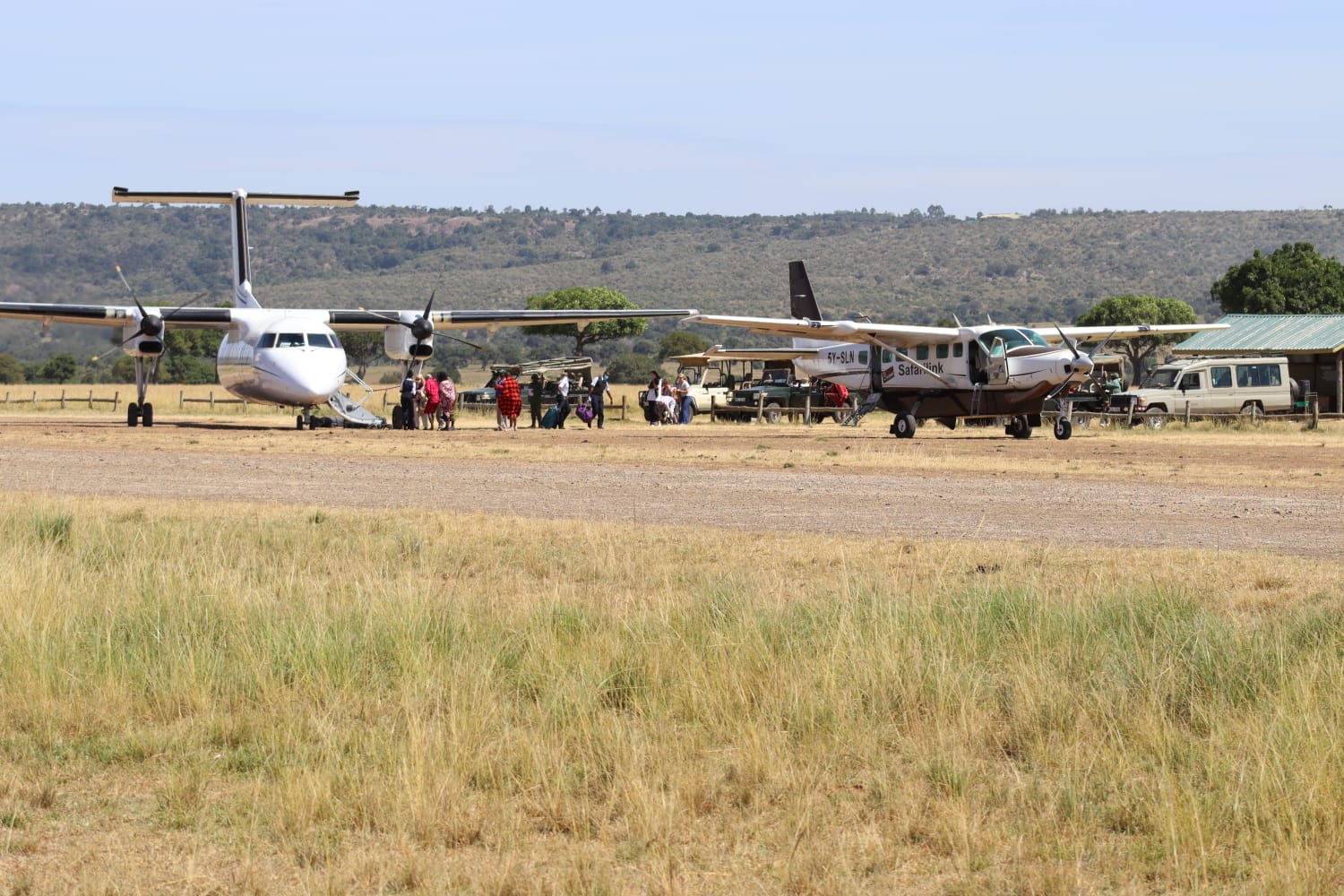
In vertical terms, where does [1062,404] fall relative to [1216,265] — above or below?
below

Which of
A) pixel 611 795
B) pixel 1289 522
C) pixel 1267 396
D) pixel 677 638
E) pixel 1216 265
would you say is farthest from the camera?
pixel 1216 265

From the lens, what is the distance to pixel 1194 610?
346 inches

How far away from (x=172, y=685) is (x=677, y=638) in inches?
104

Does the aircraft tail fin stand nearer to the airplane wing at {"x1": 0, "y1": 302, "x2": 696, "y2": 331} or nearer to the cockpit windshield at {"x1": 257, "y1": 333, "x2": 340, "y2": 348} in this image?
the airplane wing at {"x1": 0, "y1": 302, "x2": 696, "y2": 331}

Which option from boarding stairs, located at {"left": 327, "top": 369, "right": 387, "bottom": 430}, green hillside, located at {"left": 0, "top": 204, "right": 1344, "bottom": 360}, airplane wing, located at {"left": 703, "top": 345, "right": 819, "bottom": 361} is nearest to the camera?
boarding stairs, located at {"left": 327, "top": 369, "right": 387, "bottom": 430}

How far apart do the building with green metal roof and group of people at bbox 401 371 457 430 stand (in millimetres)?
24465

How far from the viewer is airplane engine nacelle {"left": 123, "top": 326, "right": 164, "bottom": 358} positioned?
37.5 meters

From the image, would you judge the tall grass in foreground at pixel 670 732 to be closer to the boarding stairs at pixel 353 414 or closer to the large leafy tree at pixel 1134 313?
the boarding stairs at pixel 353 414

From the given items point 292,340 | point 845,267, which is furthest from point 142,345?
point 845,267

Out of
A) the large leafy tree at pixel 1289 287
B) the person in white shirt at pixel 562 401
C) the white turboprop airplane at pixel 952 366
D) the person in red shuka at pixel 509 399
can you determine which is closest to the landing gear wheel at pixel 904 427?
the white turboprop airplane at pixel 952 366

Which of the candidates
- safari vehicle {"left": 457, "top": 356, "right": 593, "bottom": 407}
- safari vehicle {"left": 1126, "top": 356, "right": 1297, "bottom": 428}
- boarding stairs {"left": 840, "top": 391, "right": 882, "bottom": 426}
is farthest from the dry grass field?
safari vehicle {"left": 457, "top": 356, "right": 593, "bottom": 407}

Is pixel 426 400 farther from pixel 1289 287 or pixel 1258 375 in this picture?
pixel 1289 287

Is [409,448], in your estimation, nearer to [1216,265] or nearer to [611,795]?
[611,795]

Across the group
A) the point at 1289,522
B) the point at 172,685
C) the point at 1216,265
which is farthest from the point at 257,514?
the point at 1216,265
